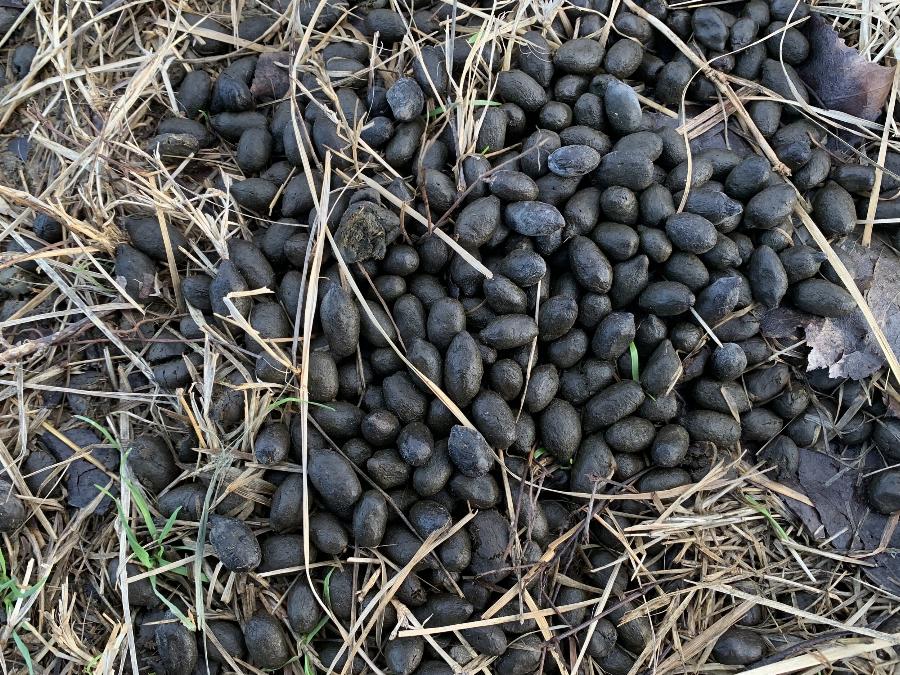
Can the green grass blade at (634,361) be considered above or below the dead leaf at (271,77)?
below

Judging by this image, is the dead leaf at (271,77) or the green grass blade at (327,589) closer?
the green grass blade at (327,589)

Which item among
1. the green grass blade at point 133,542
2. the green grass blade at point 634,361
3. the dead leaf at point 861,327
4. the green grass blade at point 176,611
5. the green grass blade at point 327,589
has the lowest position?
the green grass blade at point 176,611

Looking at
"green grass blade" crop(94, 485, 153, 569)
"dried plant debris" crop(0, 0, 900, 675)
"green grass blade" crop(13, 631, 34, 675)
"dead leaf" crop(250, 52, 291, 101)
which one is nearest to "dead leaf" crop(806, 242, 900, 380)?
"dried plant debris" crop(0, 0, 900, 675)

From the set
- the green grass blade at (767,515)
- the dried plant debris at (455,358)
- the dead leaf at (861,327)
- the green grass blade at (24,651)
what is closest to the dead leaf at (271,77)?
the dried plant debris at (455,358)

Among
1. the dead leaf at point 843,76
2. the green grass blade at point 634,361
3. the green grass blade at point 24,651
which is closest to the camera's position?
the green grass blade at point 24,651

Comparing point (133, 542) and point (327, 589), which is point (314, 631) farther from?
point (133, 542)

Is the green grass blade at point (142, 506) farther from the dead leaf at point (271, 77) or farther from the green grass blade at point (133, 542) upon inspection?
the dead leaf at point (271, 77)

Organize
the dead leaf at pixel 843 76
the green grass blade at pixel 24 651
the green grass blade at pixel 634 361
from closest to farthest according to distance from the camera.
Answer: the green grass blade at pixel 24 651 → the green grass blade at pixel 634 361 → the dead leaf at pixel 843 76
